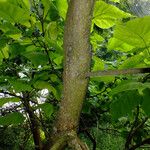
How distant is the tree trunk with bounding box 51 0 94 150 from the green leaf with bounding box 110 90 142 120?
0.32 ft

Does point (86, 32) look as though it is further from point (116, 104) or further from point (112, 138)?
point (112, 138)

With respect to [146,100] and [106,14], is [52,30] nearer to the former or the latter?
[106,14]

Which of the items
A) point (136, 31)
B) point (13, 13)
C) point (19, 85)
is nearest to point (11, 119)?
point (19, 85)

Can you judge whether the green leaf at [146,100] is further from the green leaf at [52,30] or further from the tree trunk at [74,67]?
the green leaf at [52,30]

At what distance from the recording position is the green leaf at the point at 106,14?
822 mm

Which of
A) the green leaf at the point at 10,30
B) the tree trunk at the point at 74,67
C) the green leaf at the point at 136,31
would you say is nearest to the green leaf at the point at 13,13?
the green leaf at the point at 10,30

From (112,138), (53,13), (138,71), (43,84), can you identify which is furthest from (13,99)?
(112,138)

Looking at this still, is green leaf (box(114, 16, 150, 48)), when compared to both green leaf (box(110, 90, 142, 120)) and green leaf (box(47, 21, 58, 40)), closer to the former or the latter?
green leaf (box(110, 90, 142, 120))

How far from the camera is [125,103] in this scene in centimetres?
72

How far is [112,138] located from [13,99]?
2.36m

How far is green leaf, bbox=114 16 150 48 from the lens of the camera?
599mm

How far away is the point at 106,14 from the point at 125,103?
0.26m

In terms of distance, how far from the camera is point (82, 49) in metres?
0.67

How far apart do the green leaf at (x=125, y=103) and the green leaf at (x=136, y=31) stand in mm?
114
